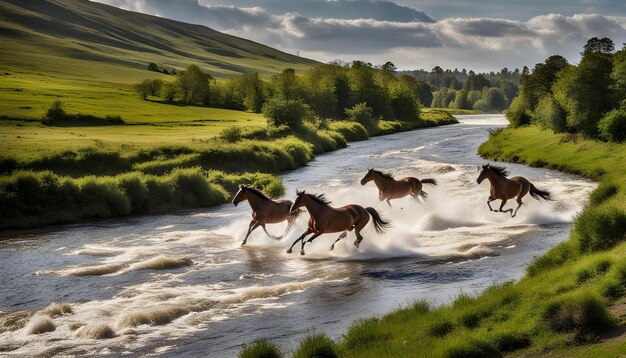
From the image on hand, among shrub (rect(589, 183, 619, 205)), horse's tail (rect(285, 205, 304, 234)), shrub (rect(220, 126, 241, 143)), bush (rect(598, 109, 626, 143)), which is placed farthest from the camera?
shrub (rect(220, 126, 241, 143))

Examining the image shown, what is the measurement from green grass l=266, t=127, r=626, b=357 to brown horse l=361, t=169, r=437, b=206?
12963 mm

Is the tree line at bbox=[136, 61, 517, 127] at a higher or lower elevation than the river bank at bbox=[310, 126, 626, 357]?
higher

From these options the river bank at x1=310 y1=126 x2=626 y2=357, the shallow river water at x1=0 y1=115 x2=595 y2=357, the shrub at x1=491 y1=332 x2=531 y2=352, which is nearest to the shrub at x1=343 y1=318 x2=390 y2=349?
the river bank at x1=310 y1=126 x2=626 y2=357

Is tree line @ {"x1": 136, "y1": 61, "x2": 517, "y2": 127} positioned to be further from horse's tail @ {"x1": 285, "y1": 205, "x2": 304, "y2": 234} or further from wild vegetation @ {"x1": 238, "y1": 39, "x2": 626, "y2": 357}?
wild vegetation @ {"x1": 238, "y1": 39, "x2": 626, "y2": 357}

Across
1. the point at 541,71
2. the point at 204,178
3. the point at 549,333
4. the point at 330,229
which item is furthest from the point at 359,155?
the point at 549,333

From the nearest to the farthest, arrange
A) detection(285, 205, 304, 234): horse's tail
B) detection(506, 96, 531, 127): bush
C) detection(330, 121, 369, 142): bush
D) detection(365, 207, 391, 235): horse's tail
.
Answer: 1. detection(365, 207, 391, 235): horse's tail
2. detection(285, 205, 304, 234): horse's tail
3. detection(506, 96, 531, 127): bush
4. detection(330, 121, 369, 142): bush

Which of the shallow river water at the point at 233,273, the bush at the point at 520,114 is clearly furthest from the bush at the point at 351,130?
the shallow river water at the point at 233,273

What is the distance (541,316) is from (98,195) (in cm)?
2973

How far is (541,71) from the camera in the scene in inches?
3718

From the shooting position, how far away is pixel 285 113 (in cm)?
7819

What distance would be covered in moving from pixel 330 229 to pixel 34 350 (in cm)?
1160

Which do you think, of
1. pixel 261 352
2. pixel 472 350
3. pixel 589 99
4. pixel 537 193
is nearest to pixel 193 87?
pixel 589 99

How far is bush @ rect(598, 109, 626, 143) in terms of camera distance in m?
57.0

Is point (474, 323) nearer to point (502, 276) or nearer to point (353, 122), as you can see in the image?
point (502, 276)
